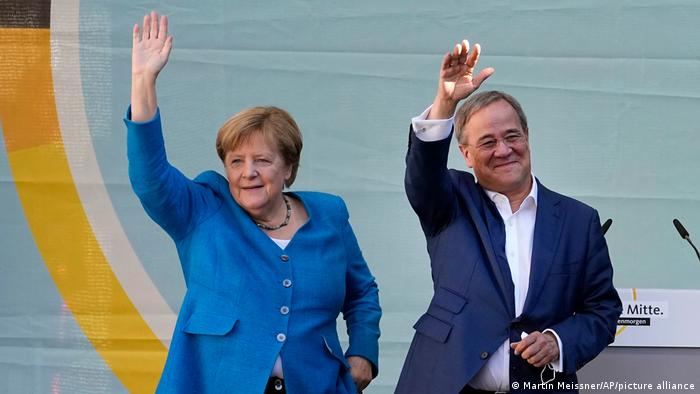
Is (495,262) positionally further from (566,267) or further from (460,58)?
(460,58)

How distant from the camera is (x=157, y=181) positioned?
6.96 feet

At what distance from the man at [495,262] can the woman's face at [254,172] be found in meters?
0.32

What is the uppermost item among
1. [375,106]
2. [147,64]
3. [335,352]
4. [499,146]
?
[375,106]

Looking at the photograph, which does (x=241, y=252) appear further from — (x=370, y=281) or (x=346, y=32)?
(x=346, y=32)

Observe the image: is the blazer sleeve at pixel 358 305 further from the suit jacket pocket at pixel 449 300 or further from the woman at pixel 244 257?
Answer: the suit jacket pocket at pixel 449 300

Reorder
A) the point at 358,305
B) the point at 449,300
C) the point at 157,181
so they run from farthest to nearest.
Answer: the point at 358,305
the point at 449,300
the point at 157,181

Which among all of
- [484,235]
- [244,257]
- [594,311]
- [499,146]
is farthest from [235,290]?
[594,311]

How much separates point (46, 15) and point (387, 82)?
1.08m

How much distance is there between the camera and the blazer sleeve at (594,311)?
2305 mm

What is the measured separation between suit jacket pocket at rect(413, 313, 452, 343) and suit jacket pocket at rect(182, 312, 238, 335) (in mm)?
456

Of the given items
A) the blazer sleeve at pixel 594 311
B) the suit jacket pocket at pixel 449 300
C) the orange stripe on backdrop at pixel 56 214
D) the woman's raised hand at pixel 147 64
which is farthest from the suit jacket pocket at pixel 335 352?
the orange stripe on backdrop at pixel 56 214

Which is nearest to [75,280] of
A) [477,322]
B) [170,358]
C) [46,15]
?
[46,15]

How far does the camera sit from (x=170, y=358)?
218 centimetres

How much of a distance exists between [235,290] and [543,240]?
2.35ft
